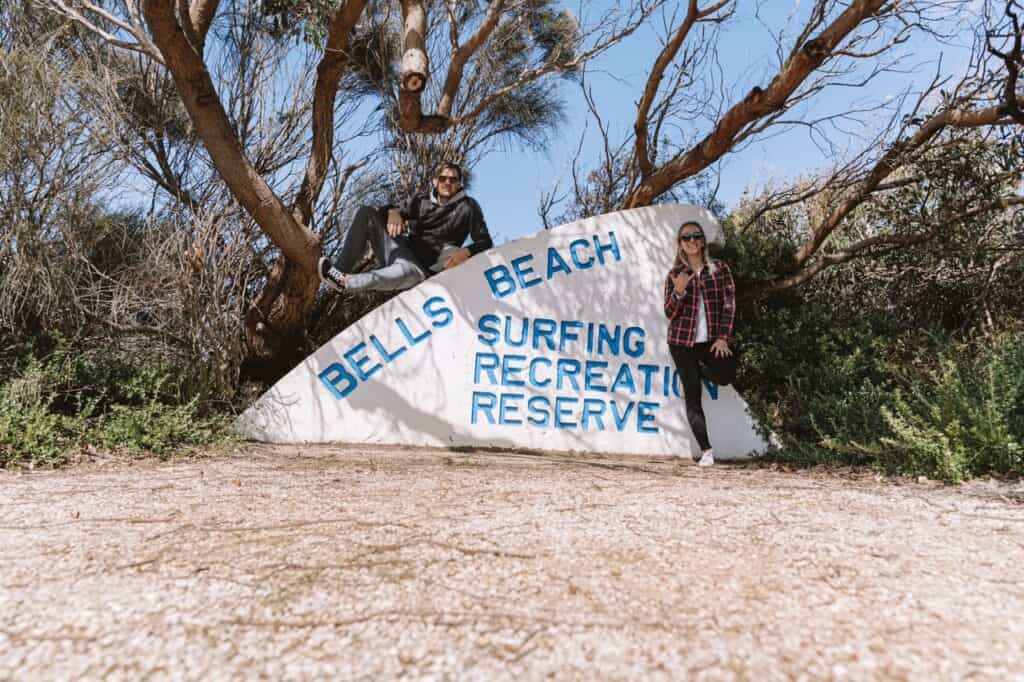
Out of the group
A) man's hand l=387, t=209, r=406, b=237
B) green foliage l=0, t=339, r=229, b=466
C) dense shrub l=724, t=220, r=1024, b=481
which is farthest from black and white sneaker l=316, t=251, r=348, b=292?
dense shrub l=724, t=220, r=1024, b=481

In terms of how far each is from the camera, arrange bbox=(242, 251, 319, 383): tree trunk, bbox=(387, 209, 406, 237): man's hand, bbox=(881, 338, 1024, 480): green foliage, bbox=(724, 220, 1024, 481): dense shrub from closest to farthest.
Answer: bbox=(881, 338, 1024, 480): green foliage < bbox=(724, 220, 1024, 481): dense shrub < bbox=(387, 209, 406, 237): man's hand < bbox=(242, 251, 319, 383): tree trunk

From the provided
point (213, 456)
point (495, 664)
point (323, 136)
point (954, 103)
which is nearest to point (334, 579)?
point (495, 664)

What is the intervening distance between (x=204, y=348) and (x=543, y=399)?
310 cm

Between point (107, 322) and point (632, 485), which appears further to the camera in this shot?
point (107, 322)

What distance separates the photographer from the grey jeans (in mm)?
6188

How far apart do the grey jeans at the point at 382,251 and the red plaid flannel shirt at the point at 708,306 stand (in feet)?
7.62

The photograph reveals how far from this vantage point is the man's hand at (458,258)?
631 cm

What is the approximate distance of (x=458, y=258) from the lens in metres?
6.31

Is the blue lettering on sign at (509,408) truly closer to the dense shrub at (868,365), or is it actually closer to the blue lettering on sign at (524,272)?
the blue lettering on sign at (524,272)

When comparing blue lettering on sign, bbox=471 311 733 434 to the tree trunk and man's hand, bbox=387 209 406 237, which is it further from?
the tree trunk

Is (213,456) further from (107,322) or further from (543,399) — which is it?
(543,399)

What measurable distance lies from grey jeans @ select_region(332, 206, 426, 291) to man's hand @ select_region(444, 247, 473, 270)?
0.86ft

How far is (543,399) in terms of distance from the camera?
244 inches

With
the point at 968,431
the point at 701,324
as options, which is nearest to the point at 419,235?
the point at 701,324
